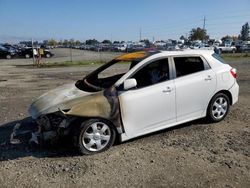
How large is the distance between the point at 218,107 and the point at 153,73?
1686mm

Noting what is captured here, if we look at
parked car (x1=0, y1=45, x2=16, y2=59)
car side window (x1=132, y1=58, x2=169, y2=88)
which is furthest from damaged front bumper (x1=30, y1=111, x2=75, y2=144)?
parked car (x1=0, y1=45, x2=16, y2=59)

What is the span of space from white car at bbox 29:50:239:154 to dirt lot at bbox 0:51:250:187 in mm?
271

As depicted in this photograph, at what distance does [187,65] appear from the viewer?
18.8 ft

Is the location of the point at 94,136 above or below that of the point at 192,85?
below

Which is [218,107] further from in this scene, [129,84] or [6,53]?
[6,53]

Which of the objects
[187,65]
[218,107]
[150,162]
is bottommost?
[150,162]

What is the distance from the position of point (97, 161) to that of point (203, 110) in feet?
8.15

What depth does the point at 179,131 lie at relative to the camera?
5.73 metres

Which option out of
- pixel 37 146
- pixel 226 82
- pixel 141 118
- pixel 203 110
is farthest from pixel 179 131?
pixel 37 146

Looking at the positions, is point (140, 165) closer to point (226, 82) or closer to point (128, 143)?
point (128, 143)

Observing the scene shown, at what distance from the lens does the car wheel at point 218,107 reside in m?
5.95

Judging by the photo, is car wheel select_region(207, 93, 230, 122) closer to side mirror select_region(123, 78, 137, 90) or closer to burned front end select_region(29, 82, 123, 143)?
side mirror select_region(123, 78, 137, 90)

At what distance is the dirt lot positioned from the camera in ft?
12.8

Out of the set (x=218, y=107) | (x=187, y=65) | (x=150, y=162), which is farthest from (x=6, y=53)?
(x=150, y=162)
